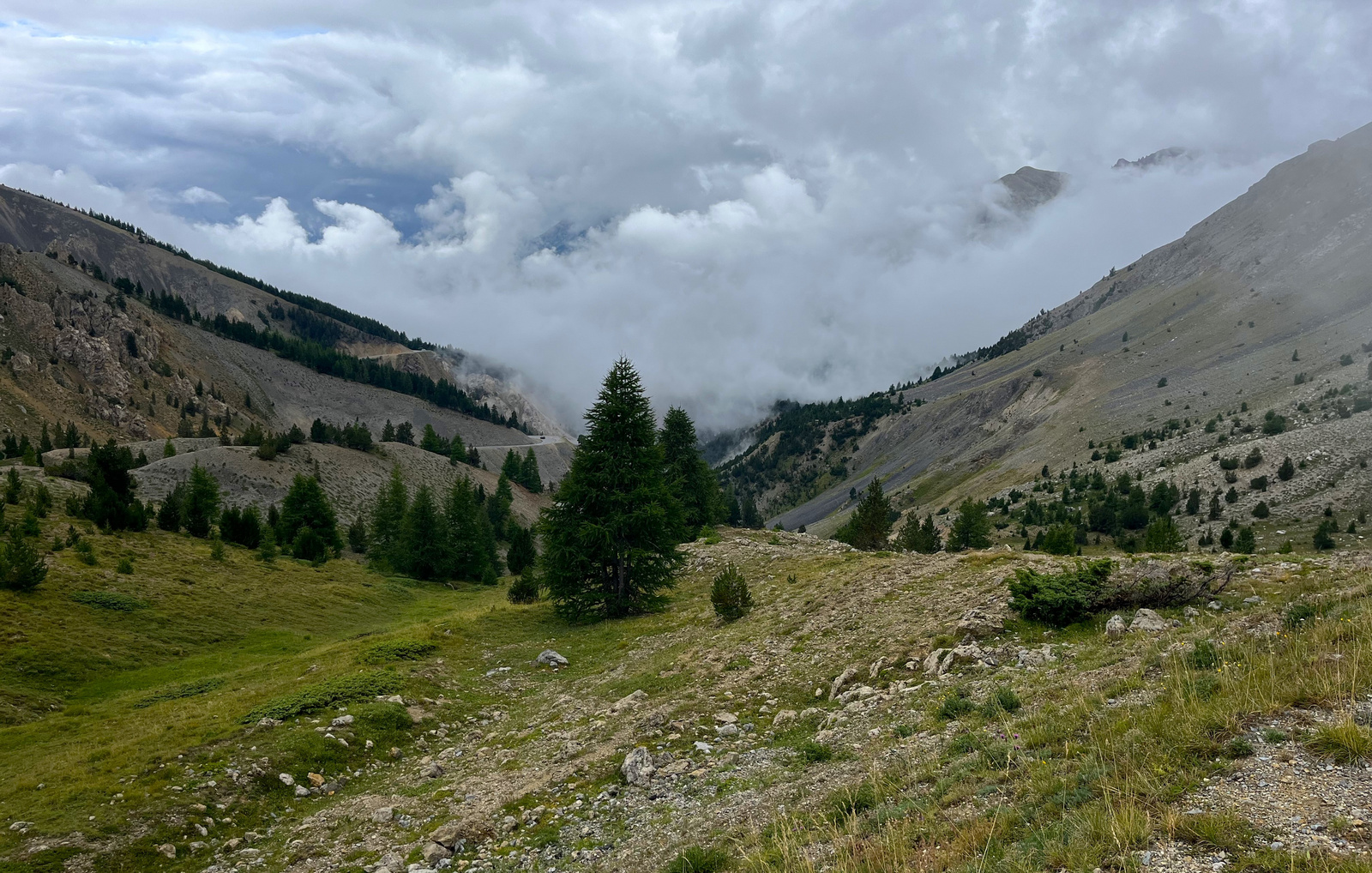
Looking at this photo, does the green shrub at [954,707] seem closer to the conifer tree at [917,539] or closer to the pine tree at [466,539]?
the conifer tree at [917,539]

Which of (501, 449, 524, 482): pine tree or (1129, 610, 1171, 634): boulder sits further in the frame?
(501, 449, 524, 482): pine tree

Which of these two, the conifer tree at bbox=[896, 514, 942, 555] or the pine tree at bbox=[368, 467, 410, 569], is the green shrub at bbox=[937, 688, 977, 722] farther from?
the pine tree at bbox=[368, 467, 410, 569]

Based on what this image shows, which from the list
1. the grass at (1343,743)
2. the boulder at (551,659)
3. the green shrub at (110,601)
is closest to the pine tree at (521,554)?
the green shrub at (110,601)

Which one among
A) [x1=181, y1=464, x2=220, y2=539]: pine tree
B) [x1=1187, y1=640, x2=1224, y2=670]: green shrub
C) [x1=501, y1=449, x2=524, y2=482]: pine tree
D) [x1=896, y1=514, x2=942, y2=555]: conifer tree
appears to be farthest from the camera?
[x1=501, y1=449, x2=524, y2=482]: pine tree

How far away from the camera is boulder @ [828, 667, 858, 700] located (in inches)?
562

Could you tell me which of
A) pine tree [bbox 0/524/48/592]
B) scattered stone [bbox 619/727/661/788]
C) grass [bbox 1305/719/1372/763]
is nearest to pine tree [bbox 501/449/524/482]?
pine tree [bbox 0/524/48/592]

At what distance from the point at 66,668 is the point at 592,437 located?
856 inches

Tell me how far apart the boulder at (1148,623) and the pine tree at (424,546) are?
2316 inches

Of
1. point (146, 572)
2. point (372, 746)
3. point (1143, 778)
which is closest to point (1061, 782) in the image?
point (1143, 778)

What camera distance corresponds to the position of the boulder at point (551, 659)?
23547 mm

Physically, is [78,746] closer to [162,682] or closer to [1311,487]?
[162,682]

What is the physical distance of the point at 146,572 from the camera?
35.2 m

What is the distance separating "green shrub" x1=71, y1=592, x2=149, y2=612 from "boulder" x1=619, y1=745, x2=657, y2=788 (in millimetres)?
31049

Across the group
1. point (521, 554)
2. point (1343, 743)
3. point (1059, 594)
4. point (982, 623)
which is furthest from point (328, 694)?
point (521, 554)
